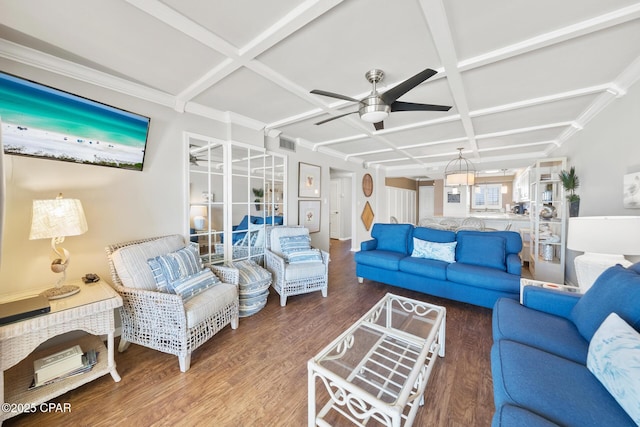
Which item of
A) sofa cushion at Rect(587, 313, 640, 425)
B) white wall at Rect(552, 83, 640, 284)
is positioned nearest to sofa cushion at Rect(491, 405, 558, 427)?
sofa cushion at Rect(587, 313, 640, 425)

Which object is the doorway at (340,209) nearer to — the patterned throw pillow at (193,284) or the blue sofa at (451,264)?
the blue sofa at (451,264)

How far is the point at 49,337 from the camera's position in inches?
54.2

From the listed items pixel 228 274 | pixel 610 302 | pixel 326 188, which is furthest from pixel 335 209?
pixel 610 302

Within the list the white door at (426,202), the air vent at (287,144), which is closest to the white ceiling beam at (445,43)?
the air vent at (287,144)

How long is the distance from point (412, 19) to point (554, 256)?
174 inches

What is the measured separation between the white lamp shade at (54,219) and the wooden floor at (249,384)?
1.09 meters

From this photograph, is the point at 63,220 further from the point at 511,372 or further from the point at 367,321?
the point at 511,372

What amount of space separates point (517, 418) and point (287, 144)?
3.91m

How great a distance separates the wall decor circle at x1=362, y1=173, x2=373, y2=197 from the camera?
245 inches

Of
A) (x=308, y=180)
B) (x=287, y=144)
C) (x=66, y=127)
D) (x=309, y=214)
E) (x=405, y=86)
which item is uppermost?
(x=287, y=144)

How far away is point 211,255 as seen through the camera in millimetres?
2941

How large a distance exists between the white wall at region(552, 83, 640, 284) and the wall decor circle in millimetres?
3839

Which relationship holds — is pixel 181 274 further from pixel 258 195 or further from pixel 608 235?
pixel 608 235

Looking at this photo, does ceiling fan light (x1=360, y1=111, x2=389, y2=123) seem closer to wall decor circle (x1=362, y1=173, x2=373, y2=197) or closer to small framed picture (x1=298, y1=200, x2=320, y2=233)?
small framed picture (x1=298, y1=200, x2=320, y2=233)
